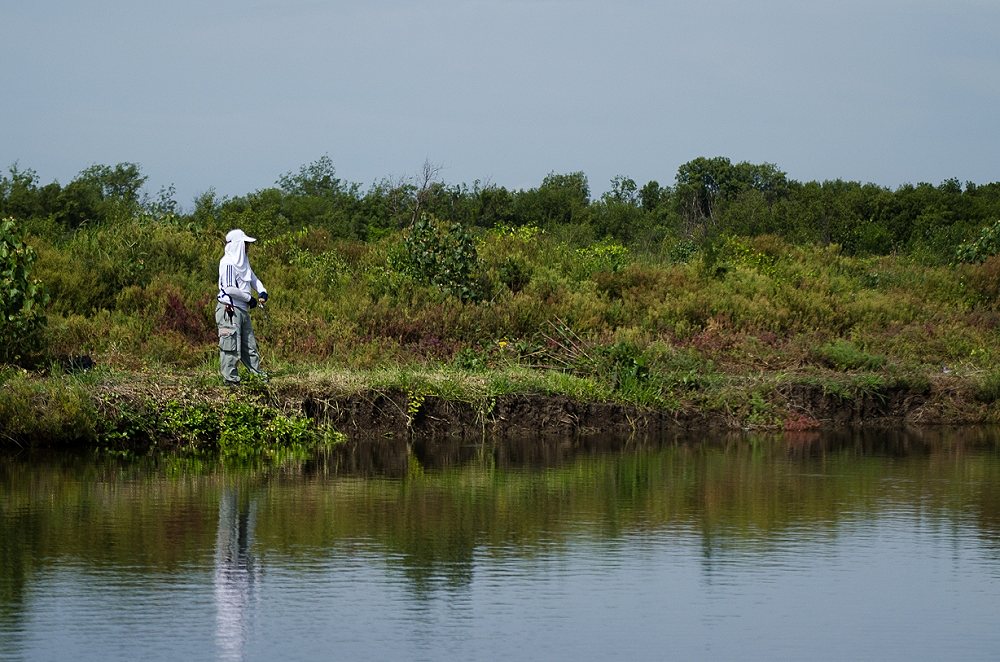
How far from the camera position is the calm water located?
902 centimetres

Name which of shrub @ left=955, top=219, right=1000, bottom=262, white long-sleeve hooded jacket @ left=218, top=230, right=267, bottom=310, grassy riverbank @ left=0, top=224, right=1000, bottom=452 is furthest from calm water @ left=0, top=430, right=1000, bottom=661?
shrub @ left=955, top=219, right=1000, bottom=262

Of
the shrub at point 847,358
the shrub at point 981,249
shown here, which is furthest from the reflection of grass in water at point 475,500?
the shrub at point 981,249

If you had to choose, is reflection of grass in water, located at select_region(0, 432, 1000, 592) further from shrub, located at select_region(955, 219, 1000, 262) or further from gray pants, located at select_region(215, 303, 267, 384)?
shrub, located at select_region(955, 219, 1000, 262)

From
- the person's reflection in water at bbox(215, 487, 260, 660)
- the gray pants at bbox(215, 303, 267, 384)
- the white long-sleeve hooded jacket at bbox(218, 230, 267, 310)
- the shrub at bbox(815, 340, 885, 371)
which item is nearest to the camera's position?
the person's reflection in water at bbox(215, 487, 260, 660)

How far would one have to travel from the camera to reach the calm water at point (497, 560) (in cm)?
902

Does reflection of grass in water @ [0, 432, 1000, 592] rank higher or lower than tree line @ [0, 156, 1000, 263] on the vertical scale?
lower

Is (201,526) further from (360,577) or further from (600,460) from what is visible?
(600,460)

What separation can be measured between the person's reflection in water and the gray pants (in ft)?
15.7

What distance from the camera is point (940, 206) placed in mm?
59562

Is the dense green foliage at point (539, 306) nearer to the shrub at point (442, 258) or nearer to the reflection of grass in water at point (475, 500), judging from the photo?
the shrub at point (442, 258)

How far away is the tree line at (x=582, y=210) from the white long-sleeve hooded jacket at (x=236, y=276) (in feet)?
41.0

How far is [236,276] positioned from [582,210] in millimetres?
39670

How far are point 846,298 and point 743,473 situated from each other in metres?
13.7

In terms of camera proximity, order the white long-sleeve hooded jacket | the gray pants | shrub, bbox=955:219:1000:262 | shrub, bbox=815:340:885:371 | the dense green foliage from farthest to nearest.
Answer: shrub, bbox=955:219:1000:262, shrub, bbox=815:340:885:371, the dense green foliage, the gray pants, the white long-sleeve hooded jacket
